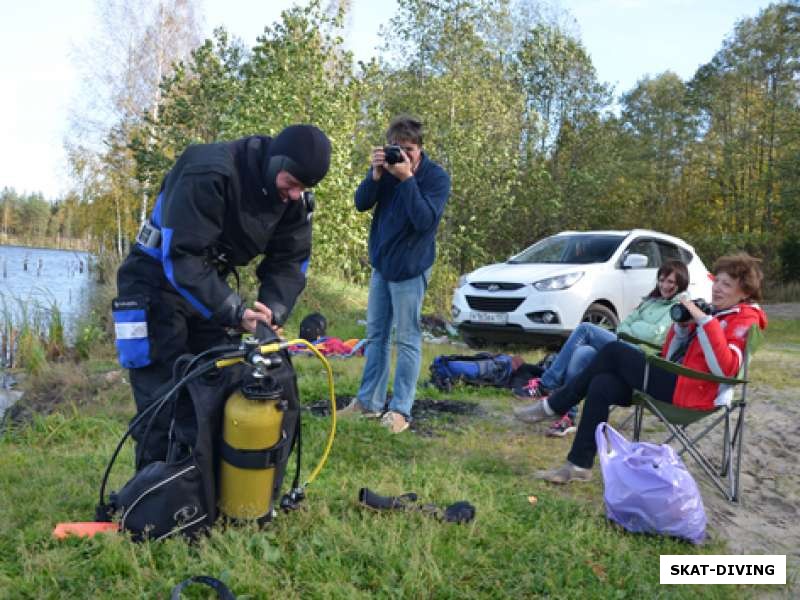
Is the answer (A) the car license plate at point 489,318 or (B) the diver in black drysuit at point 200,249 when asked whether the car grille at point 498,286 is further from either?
(B) the diver in black drysuit at point 200,249

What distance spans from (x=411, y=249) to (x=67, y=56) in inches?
980

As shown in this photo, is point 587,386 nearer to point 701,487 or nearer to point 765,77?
point 701,487

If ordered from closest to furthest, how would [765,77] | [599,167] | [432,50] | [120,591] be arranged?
1. [120,591]
2. [432,50]
3. [599,167]
4. [765,77]

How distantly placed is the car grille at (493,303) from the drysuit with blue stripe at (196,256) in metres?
4.87

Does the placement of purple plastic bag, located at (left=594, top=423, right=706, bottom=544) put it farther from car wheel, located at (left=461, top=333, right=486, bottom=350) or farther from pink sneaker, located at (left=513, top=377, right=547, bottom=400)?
car wheel, located at (left=461, top=333, right=486, bottom=350)

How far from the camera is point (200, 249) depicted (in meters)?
2.86

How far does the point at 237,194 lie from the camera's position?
2.98m

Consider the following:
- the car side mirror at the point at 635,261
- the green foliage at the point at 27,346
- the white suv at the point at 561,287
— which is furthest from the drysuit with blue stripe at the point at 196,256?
the green foliage at the point at 27,346

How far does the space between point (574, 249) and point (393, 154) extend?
4767 millimetres

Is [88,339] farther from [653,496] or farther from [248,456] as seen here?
[653,496]

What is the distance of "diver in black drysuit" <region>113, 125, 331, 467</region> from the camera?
112 inches

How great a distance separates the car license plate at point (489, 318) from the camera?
785 cm

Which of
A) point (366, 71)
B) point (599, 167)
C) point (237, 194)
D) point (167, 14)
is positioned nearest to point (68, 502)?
point (237, 194)

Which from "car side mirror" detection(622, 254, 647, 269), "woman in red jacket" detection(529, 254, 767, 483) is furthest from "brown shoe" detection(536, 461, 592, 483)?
"car side mirror" detection(622, 254, 647, 269)
